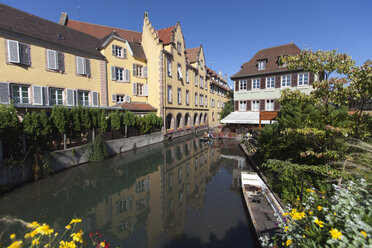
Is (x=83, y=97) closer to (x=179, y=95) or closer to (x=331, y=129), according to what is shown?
(x=179, y=95)

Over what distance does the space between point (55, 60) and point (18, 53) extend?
237cm

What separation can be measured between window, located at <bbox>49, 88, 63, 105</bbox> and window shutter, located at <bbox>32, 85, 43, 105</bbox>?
85 centimetres

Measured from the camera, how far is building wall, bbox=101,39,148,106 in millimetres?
19203

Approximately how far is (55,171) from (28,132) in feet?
9.98

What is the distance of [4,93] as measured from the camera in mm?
12336

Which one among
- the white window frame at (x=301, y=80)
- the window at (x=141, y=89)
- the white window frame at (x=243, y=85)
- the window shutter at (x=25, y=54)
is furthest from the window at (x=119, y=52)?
the white window frame at (x=301, y=80)

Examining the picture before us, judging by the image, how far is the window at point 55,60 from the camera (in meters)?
14.5

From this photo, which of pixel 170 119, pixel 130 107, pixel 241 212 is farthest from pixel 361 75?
pixel 170 119

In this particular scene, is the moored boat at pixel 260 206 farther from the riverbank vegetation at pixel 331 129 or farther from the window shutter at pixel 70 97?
the window shutter at pixel 70 97

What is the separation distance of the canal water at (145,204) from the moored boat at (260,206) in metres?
0.51

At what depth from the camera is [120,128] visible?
16.5m

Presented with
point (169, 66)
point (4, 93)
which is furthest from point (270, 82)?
point (4, 93)

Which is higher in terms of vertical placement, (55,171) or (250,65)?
(250,65)

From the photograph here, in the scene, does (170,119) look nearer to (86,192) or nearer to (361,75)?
(86,192)
